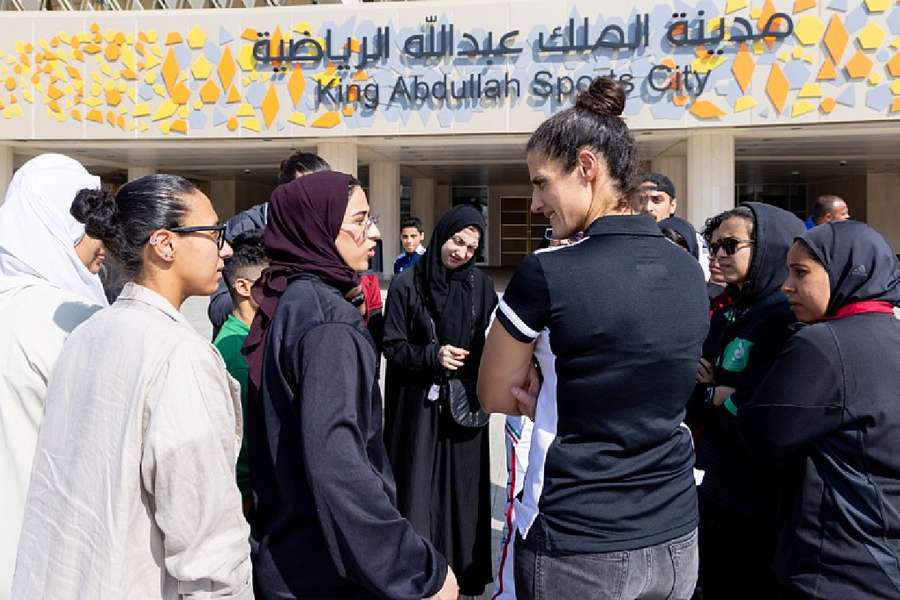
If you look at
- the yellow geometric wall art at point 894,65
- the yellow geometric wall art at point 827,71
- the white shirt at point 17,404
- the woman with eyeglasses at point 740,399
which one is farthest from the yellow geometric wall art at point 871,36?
the white shirt at point 17,404

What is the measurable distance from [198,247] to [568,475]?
1019 mm

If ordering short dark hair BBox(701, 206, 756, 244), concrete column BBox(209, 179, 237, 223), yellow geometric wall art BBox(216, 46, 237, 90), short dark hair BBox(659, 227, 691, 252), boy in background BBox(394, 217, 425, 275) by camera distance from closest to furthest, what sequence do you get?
short dark hair BBox(701, 206, 756, 244)
short dark hair BBox(659, 227, 691, 252)
boy in background BBox(394, 217, 425, 275)
yellow geometric wall art BBox(216, 46, 237, 90)
concrete column BBox(209, 179, 237, 223)

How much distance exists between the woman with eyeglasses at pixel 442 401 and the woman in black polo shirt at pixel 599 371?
6.41ft

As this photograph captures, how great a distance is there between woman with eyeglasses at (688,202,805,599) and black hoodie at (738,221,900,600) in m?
0.44

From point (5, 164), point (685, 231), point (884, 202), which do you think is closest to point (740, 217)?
point (685, 231)

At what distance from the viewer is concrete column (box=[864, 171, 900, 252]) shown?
2570cm

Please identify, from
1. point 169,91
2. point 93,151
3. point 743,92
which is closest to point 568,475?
point 743,92

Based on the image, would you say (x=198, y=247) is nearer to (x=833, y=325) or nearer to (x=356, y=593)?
(x=356, y=593)

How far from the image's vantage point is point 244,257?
10.3 feet

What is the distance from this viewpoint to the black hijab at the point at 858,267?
2193 millimetres

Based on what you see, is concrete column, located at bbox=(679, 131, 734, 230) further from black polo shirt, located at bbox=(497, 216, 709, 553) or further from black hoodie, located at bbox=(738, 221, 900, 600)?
black polo shirt, located at bbox=(497, 216, 709, 553)

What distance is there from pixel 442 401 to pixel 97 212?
7.25 ft

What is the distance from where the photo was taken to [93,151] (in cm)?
1938

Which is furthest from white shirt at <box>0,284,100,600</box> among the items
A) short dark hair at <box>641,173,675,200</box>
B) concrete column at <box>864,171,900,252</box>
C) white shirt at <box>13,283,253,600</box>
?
concrete column at <box>864,171,900,252</box>
